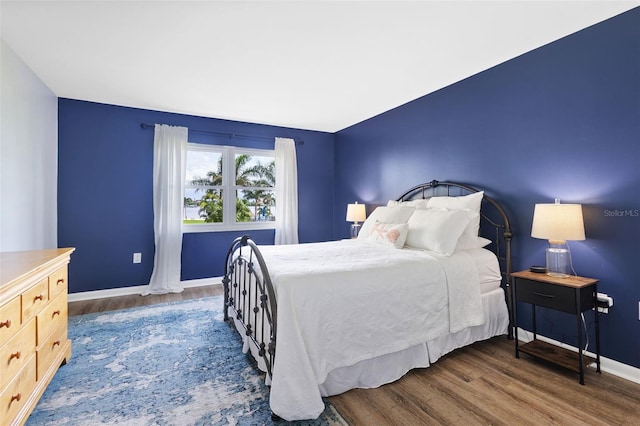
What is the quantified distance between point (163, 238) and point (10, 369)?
284cm

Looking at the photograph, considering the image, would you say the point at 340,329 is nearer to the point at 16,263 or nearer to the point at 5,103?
the point at 16,263

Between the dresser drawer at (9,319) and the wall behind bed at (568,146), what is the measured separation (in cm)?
348

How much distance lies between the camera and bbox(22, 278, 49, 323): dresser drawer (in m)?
1.58

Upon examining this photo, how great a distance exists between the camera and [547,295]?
219 cm

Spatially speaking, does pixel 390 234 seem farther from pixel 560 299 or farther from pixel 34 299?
pixel 34 299

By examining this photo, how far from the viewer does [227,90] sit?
3498mm

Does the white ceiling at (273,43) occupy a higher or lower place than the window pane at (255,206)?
higher

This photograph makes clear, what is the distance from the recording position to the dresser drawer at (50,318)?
1.77 meters

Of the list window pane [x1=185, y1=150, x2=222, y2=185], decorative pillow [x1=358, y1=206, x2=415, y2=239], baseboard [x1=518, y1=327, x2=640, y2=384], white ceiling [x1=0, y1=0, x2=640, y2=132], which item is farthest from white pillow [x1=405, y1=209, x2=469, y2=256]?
window pane [x1=185, y1=150, x2=222, y2=185]

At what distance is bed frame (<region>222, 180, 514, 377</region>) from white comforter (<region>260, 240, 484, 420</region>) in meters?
0.13

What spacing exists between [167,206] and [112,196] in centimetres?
68

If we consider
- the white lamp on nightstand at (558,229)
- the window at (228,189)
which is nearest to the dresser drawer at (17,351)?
the window at (228,189)

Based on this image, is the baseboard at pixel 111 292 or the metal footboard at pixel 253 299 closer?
the metal footboard at pixel 253 299

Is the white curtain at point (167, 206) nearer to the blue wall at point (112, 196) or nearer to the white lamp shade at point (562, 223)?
the blue wall at point (112, 196)
